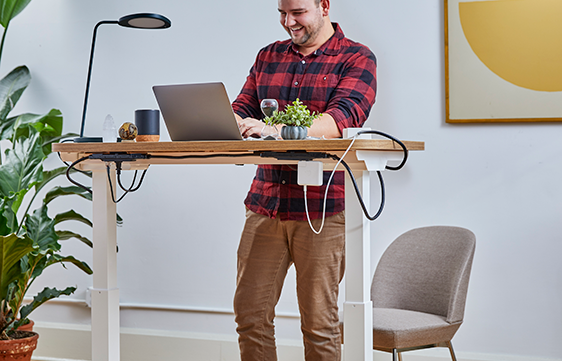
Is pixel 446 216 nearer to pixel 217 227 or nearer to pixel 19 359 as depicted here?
pixel 217 227


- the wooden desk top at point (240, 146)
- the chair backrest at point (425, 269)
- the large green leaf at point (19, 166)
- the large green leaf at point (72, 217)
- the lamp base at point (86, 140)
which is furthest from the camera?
the large green leaf at point (72, 217)

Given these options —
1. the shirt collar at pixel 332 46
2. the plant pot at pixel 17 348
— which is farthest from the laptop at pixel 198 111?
the plant pot at pixel 17 348

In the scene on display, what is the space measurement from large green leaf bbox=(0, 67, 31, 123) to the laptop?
191 centimetres

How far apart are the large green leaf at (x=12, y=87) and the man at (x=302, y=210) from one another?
1.57 metres

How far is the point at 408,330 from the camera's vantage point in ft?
6.42

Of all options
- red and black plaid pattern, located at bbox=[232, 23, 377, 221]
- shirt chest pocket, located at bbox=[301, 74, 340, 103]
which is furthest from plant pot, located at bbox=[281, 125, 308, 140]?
shirt chest pocket, located at bbox=[301, 74, 340, 103]

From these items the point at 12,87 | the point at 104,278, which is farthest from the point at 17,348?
the point at 12,87

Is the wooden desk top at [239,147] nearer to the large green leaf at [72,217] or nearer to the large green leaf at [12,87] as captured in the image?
the large green leaf at [72,217]

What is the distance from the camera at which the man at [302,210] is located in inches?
72.5

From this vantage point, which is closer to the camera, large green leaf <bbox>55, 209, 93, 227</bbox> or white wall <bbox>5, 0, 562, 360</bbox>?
white wall <bbox>5, 0, 562, 360</bbox>

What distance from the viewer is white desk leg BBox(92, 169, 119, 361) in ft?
5.07

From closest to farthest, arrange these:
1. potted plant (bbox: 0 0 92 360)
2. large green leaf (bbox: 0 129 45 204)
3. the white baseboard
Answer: potted plant (bbox: 0 0 92 360), large green leaf (bbox: 0 129 45 204), the white baseboard

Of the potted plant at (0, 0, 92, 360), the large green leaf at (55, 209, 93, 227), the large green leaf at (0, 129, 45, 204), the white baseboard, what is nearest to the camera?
the potted plant at (0, 0, 92, 360)

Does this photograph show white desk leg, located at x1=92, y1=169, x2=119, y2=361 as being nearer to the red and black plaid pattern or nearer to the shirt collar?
the red and black plaid pattern
